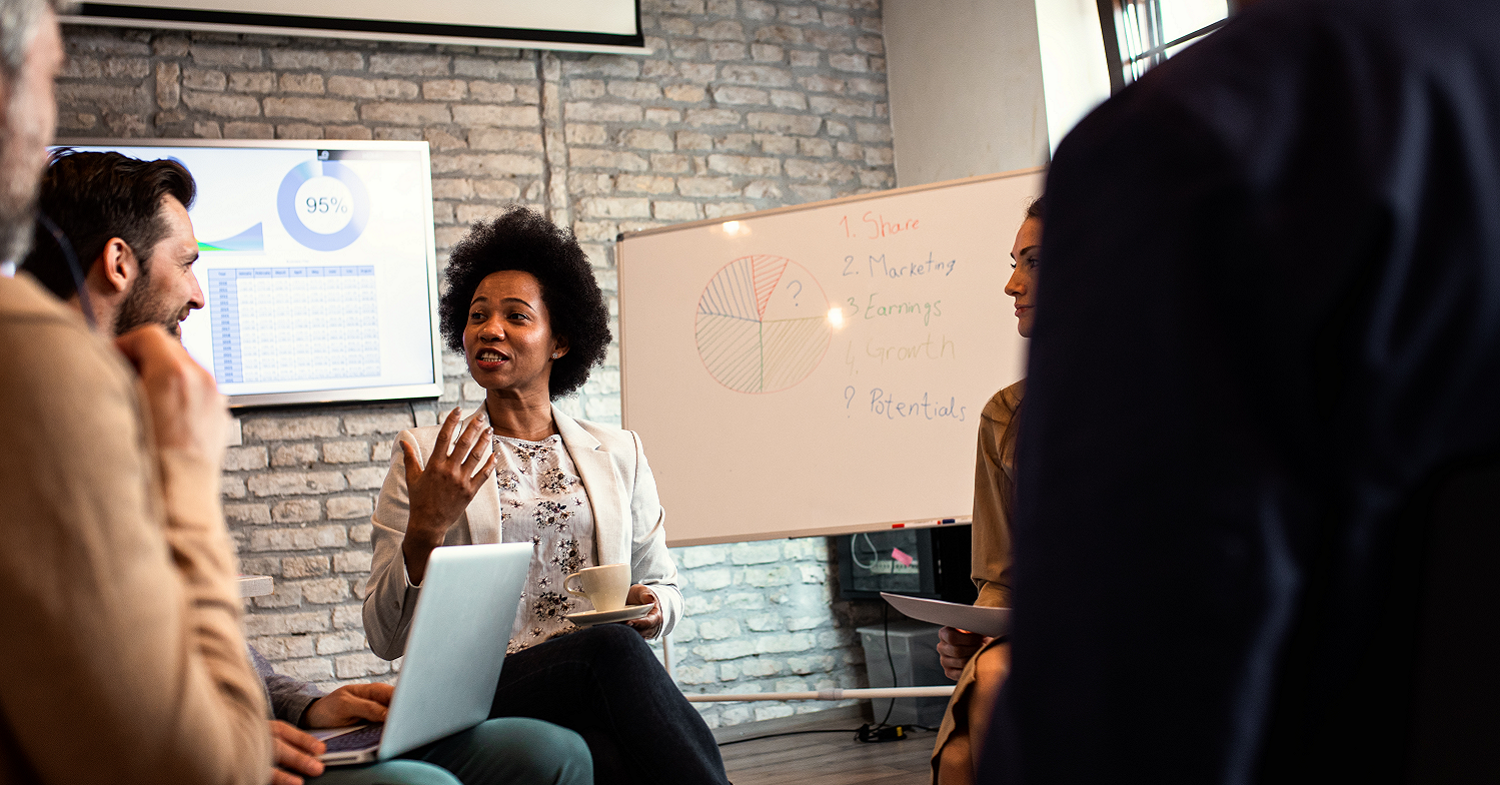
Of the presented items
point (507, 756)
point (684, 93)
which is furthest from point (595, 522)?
point (684, 93)

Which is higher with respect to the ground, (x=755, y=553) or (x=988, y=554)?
(x=988, y=554)

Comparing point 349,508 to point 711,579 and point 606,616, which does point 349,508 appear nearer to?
point 711,579

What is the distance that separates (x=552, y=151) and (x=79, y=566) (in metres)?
3.31

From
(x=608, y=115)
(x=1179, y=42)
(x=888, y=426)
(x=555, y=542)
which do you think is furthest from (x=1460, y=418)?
(x=608, y=115)

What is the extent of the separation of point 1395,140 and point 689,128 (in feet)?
12.1

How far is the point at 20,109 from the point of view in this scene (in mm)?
582

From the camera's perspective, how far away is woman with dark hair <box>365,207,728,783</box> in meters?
1.55

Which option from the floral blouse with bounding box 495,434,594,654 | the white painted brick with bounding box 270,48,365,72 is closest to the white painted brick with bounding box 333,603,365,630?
the floral blouse with bounding box 495,434,594,654

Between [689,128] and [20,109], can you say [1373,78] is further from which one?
[689,128]

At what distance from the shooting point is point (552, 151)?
366 centimetres

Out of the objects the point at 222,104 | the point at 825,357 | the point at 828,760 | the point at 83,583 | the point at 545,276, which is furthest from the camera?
the point at 222,104

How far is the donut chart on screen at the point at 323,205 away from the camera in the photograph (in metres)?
3.28

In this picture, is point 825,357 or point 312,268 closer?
point 825,357

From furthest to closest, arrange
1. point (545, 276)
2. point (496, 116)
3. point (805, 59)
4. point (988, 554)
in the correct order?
point (805, 59) → point (496, 116) → point (545, 276) → point (988, 554)
